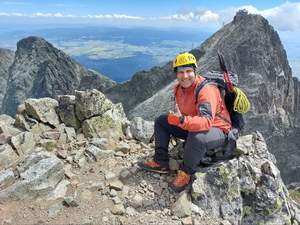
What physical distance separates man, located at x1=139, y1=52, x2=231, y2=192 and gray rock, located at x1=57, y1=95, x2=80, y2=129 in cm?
448

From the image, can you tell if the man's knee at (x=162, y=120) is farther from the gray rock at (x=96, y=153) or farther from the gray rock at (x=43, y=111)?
the gray rock at (x=43, y=111)

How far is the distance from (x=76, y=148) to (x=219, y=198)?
17.6 ft

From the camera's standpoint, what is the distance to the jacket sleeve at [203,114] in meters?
10.6

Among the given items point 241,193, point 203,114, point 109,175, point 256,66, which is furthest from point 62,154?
point 256,66

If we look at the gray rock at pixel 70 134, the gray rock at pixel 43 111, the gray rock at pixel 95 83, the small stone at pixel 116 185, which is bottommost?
the gray rock at pixel 95 83

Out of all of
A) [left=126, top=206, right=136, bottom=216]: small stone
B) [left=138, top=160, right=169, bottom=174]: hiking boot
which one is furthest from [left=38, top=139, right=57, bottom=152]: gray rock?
[left=126, top=206, right=136, bottom=216]: small stone

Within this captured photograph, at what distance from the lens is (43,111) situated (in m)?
15.6

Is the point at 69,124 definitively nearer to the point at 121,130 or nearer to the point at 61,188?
the point at 121,130

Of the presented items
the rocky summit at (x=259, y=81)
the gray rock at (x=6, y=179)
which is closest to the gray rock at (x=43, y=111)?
the gray rock at (x=6, y=179)

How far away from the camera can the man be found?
1073 cm

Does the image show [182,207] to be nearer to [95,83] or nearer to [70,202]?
[70,202]

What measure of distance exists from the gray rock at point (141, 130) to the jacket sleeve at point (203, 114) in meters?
4.60

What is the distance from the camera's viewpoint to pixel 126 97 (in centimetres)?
13950

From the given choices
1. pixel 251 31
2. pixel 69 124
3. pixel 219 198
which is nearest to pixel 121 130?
pixel 69 124
